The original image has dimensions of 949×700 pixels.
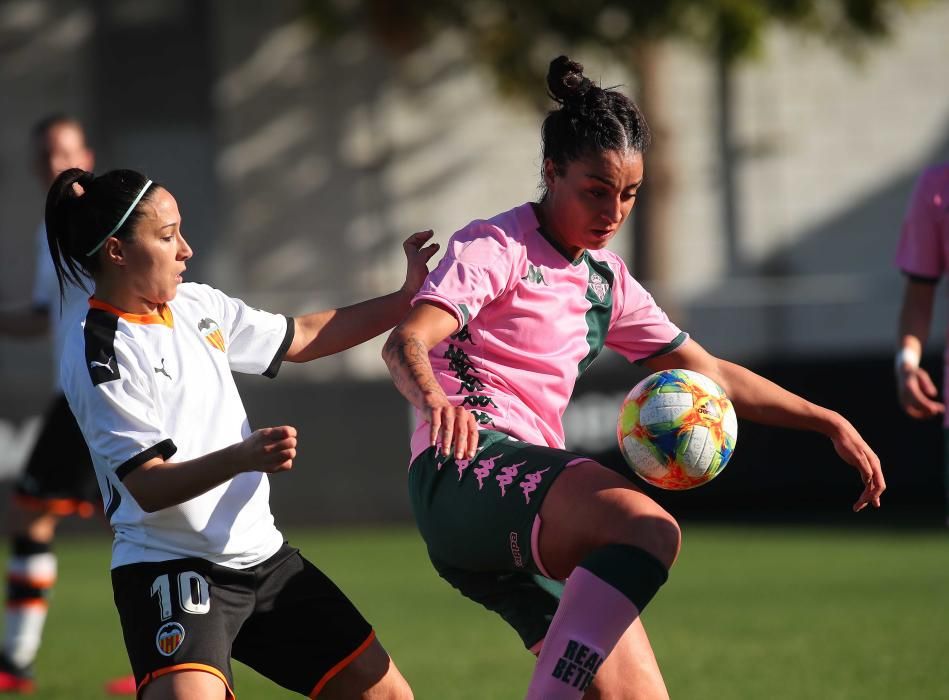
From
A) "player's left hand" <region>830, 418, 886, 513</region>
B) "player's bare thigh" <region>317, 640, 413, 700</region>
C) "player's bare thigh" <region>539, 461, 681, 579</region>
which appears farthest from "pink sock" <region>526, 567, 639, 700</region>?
"player's left hand" <region>830, 418, 886, 513</region>

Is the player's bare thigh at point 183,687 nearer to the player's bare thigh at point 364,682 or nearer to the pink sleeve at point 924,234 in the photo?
the player's bare thigh at point 364,682

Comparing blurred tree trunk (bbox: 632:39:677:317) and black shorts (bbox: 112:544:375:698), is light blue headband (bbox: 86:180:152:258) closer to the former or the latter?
black shorts (bbox: 112:544:375:698)

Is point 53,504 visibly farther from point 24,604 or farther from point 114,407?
point 114,407

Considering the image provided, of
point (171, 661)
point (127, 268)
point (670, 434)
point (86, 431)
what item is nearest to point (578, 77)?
point (670, 434)

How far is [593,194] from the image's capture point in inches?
157

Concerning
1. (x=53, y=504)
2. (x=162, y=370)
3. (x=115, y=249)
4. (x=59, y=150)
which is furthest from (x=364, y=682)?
(x=59, y=150)

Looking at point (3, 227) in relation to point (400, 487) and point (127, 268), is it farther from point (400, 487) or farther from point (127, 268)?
point (127, 268)

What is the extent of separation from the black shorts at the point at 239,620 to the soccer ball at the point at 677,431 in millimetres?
937

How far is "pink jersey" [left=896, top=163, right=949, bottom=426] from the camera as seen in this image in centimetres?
537

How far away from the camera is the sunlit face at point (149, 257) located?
3949 mm

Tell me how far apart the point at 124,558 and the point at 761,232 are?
17.9 m

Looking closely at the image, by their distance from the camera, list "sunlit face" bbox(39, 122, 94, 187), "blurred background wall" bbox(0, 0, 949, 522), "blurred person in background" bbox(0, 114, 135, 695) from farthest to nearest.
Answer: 1. "blurred background wall" bbox(0, 0, 949, 522)
2. "sunlit face" bbox(39, 122, 94, 187)
3. "blurred person in background" bbox(0, 114, 135, 695)

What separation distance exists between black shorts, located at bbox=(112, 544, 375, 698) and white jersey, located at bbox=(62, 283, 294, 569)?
53mm

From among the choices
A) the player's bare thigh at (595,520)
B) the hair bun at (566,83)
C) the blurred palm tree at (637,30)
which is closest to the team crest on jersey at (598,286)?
the hair bun at (566,83)
